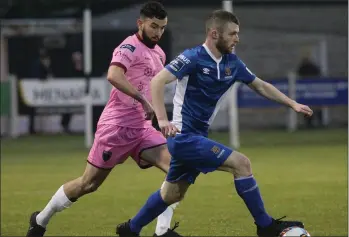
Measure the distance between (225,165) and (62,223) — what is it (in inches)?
148

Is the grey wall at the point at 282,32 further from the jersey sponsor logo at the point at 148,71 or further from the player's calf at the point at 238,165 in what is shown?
the player's calf at the point at 238,165

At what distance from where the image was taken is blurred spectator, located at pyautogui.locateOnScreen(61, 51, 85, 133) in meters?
28.7

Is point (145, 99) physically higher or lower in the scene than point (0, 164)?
higher

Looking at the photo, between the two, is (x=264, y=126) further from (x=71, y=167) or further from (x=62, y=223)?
(x=62, y=223)

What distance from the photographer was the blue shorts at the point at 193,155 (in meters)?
A: 8.98

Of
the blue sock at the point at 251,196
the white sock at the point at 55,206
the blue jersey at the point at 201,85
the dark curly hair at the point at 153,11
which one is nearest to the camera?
the blue sock at the point at 251,196

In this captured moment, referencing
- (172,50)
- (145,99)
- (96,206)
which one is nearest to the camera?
(145,99)

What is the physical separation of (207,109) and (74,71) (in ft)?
67.0

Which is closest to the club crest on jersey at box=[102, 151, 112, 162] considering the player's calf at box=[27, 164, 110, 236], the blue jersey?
the player's calf at box=[27, 164, 110, 236]

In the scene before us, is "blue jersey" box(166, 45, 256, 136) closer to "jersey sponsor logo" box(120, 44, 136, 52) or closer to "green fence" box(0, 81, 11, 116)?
"jersey sponsor logo" box(120, 44, 136, 52)

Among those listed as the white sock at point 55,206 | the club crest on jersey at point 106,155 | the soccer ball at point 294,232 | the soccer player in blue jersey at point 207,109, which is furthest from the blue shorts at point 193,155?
the white sock at point 55,206

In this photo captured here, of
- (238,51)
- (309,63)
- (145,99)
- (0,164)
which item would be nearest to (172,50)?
(238,51)

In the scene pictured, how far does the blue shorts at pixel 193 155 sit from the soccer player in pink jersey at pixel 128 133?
77cm

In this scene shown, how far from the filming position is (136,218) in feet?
31.7
